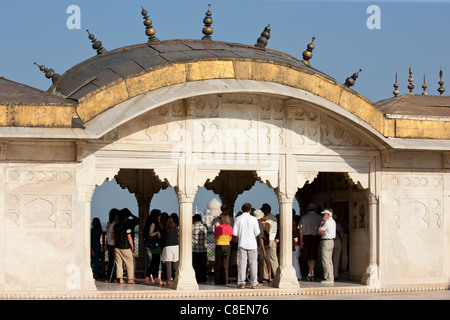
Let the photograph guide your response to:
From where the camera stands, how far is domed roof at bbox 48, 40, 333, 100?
15946mm

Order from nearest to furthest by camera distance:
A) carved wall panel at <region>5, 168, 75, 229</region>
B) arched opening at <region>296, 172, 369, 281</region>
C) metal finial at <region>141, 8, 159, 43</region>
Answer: carved wall panel at <region>5, 168, 75, 229</region>
arched opening at <region>296, 172, 369, 281</region>
metal finial at <region>141, 8, 159, 43</region>

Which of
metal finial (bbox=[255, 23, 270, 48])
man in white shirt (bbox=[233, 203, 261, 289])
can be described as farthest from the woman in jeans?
metal finial (bbox=[255, 23, 270, 48])

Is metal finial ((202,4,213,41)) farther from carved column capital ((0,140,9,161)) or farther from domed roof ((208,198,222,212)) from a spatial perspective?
domed roof ((208,198,222,212))

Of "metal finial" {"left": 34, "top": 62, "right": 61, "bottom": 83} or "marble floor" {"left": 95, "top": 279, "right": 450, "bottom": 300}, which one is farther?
"metal finial" {"left": 34, "top": 62, "right": 61, "bottom": 83}

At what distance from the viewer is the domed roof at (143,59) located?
15946 mm

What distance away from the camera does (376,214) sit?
1659cm

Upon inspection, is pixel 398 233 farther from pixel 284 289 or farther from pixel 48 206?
pixel 48 206

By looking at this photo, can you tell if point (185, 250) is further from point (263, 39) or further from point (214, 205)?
point (214, 205)

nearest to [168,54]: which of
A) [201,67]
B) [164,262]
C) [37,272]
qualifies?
[201,67]

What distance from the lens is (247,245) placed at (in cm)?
1550

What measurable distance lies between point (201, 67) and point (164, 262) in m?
3.68

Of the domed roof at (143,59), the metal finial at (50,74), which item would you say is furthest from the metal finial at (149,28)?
the metal finial at (50,74)

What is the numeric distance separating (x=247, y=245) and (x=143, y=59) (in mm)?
4154

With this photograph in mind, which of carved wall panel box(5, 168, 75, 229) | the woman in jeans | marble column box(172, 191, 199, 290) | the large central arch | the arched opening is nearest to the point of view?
carved wall panel box(5, 168, 75, 229)
